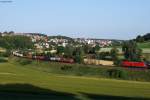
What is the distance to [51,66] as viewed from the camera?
303ft

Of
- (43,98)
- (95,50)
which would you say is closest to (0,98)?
(43,98)

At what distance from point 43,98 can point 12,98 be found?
1.98 m

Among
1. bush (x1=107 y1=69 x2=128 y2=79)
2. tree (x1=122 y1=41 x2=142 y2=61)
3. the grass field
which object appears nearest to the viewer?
the grass field

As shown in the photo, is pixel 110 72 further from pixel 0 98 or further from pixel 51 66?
pixel 0 98

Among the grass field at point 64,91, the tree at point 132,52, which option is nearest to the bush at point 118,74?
the grass field at point 64,91

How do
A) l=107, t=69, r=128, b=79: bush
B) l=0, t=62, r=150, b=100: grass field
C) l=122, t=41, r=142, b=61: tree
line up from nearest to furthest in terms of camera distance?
l=0, t=62, r=150, b=100: grass field, l=107, t=69, r=128, b=79: bush, l=122, t=41, r=142, b=61: tree

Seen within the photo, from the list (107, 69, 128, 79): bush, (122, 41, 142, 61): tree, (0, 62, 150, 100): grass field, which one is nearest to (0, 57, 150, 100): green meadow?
(0, 62, 150, 100): grass field

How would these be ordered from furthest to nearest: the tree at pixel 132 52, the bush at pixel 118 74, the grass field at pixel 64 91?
the tree at pixel 132 52 < the bush at pixel 118 74 < the grass field at pixel 64 91

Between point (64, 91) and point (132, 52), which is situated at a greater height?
point (132, 52)

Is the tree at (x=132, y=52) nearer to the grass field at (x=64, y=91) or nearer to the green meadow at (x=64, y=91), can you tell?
the green meadow at (x=64, y=91)

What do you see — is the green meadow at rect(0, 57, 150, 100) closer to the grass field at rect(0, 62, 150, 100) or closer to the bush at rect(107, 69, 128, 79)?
the grass field at rect(0, 62, 150, 100)

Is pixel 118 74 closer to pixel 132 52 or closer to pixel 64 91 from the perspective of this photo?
pixel 64 91

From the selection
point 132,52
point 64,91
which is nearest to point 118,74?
point 64,91

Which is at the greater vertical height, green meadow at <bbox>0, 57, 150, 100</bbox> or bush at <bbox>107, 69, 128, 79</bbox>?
green meadow at <bbox>0, 57, 150, 100</bbox>
